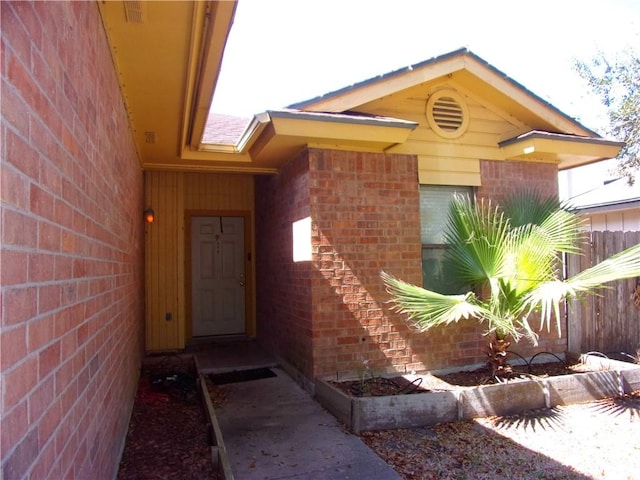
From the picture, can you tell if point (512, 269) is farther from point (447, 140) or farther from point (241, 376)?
point (241, 376)

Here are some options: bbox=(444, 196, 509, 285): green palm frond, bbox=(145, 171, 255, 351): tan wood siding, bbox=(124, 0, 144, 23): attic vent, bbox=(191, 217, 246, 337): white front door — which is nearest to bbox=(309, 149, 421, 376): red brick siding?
bbox=(444, 196, 509, 285): green palm frond

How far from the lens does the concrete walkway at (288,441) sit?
3668mm

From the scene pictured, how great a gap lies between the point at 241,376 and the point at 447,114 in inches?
185

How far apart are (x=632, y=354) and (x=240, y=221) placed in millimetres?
6886

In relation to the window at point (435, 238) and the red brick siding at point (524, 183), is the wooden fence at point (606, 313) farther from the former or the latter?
the window at point (435, 238)

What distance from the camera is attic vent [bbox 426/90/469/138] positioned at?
6262mm

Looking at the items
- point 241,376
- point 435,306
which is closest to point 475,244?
point 435,306

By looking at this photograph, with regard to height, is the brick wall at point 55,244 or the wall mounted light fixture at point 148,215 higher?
the wall mounted light fixture at point 148,215

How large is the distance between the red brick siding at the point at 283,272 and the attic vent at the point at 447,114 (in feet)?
6.46

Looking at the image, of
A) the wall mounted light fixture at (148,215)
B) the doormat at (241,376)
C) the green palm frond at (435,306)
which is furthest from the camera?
the wall mounted light fixture at (148,215)

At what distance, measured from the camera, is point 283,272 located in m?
6.64

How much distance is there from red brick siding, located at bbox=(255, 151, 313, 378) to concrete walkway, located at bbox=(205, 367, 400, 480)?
0.58 meters

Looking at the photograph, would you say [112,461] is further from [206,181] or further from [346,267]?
[206,181]

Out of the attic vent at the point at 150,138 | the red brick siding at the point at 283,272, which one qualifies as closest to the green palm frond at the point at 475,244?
the red brick siding at the point at 283,272
